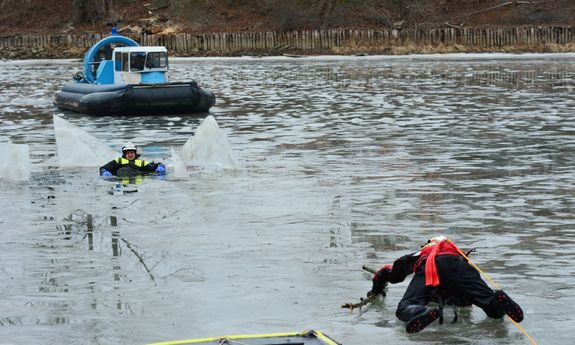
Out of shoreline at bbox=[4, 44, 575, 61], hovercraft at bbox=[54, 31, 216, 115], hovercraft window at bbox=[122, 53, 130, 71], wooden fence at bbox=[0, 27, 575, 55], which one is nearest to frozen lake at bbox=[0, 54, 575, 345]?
hovercraft at bbox=[54, 31, 216, 115]

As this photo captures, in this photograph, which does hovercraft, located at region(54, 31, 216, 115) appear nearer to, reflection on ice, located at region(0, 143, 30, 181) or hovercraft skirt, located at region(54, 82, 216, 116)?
hovercraft skirt, located at region(54, 82, 216, 116)

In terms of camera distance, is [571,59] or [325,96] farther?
[571,59]

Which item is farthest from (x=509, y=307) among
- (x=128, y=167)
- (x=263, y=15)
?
(x=263, y=15)

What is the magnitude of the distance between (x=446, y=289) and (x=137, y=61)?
65.1 feet

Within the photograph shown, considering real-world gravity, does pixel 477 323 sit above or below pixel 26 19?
below

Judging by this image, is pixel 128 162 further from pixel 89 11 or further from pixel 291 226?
pixel 89 11

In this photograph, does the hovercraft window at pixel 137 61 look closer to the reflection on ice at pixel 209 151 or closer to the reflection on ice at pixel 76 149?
the reflection on ice at pixel 76 149

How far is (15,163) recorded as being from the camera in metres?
15.0

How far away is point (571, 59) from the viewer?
43406 mm

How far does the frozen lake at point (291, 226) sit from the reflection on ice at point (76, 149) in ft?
1.22

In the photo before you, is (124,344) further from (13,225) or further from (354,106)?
(354,106)

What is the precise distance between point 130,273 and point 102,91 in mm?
16131

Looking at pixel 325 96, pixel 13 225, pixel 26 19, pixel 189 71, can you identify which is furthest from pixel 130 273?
pixel 26 19

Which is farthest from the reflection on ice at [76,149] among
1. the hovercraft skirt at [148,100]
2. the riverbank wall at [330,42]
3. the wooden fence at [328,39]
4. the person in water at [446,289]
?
the wooden fence at [328,39]
